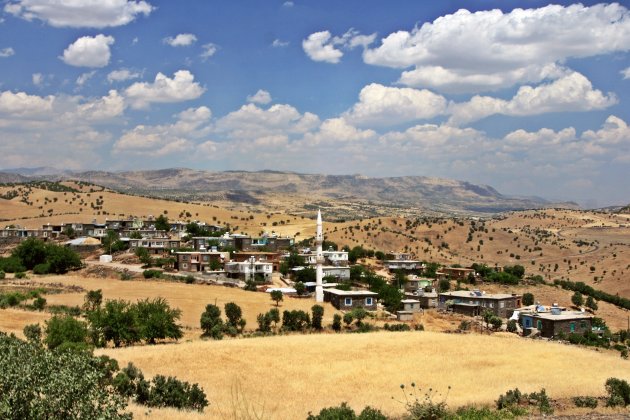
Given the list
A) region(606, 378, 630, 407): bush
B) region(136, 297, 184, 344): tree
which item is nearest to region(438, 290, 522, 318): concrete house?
region(136, 297, 184, 344): tree

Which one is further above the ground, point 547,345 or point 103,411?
point 103,411

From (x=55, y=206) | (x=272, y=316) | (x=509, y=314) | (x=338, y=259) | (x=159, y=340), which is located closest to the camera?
(x=159, y=340)

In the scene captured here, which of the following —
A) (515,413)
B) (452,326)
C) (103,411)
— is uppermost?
(103,411)

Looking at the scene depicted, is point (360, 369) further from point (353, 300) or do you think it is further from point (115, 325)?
point (353, 300)

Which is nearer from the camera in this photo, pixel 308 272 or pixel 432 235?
pixel 308 272

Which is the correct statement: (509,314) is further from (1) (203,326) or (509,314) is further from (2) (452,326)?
(1) (203,326)

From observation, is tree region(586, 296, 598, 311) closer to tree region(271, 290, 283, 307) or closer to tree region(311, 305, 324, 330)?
tree region(311, 305, 324, 330)

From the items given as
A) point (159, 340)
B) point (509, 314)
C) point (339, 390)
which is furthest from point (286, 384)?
point (509, 314)

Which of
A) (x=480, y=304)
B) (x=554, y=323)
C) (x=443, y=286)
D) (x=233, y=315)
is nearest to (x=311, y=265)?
(x=443, y=286)
